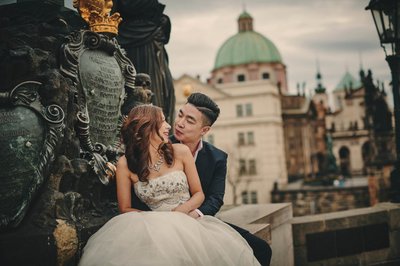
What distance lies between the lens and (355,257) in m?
7.68

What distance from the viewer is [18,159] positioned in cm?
386

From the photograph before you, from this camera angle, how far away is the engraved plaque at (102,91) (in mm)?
5621

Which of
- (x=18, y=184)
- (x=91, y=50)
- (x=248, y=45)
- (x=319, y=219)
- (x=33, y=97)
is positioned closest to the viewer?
(x=18, y=184)

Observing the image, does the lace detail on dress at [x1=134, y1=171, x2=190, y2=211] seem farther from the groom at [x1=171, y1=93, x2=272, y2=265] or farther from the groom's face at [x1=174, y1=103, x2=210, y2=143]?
the groom's face at [x1=174, y1=103, x2=210, y2=143]

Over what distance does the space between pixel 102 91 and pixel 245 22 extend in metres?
72.0

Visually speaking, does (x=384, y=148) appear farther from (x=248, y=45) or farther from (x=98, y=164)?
(x=248, y=45)

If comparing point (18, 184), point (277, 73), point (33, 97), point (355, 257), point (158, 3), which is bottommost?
point (355, 257)

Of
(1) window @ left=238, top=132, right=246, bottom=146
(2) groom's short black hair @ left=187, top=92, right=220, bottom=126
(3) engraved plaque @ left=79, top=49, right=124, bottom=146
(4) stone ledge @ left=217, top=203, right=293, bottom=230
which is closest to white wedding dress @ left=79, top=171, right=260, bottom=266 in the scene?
(2) groom's short black hair @ left=187, top=92, right=220, bottom=126

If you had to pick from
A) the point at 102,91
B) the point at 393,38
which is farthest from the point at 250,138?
the point at 102,91

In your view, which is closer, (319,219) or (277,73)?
(319,219)

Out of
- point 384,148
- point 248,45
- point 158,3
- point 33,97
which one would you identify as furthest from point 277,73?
point 33,97

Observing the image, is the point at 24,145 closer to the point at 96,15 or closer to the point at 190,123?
the point at 190,123

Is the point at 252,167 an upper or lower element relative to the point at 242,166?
lower

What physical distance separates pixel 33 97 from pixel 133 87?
2.50 m
